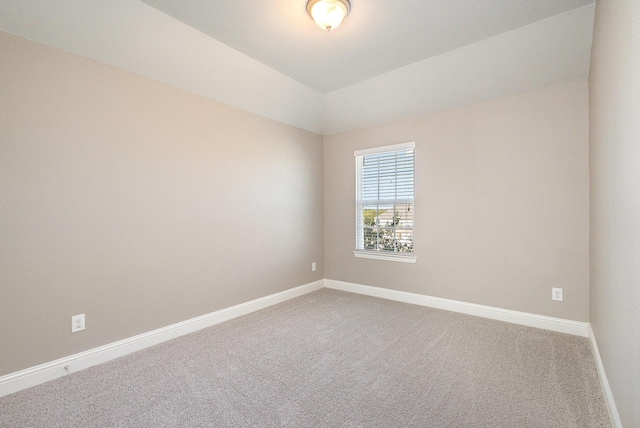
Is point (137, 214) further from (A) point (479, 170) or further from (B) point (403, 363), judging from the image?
(A) point (479, 170)

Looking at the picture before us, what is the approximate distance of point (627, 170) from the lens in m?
1.24

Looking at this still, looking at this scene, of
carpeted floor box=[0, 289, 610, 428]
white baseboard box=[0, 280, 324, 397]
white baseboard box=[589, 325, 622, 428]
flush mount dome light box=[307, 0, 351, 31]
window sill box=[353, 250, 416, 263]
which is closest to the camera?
white baseboard box=[589, 325, 622, 428]

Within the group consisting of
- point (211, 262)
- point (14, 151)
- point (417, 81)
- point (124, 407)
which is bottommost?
point (124, 407)

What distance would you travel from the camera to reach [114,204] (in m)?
2.40

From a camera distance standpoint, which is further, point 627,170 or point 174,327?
point 174,327

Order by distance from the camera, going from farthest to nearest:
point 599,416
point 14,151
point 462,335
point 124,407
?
point 462,335
point 14,151
point 124,407
point 599,416

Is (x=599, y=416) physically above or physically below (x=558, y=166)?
below

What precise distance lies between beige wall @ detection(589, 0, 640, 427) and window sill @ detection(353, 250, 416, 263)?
1904 millimetres

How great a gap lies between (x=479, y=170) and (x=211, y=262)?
312 centimetres

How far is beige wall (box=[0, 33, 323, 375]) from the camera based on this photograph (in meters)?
1.98

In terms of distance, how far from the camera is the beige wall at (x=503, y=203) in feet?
9.02

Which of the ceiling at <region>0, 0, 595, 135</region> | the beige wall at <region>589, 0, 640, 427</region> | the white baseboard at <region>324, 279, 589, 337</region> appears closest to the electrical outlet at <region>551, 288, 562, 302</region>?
the white baseboard at <region>324, 279, 589, 337</region>

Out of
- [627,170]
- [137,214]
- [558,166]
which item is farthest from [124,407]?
[558,166]

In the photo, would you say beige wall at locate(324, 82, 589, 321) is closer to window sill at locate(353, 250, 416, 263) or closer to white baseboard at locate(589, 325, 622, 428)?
window sill at locate(353, 250, 416, 263)
